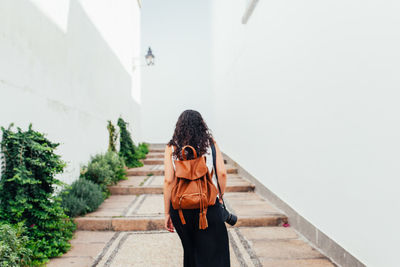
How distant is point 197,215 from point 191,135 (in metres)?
0.54

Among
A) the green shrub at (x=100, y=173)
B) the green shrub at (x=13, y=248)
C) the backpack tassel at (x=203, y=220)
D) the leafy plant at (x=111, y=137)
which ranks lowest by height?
the green shrub at (x=13, y=248)

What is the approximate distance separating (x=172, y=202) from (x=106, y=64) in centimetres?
501

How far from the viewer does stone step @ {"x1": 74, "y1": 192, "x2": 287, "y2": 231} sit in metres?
3.44

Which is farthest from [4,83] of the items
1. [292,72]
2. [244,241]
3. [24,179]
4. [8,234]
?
[292,72]

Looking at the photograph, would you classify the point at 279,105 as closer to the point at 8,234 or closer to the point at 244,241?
the point at 244,241

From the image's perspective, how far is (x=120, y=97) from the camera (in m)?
7.17

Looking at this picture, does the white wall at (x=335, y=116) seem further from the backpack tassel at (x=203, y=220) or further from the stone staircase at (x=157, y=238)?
the backpack tassel at (x=203, y=220)

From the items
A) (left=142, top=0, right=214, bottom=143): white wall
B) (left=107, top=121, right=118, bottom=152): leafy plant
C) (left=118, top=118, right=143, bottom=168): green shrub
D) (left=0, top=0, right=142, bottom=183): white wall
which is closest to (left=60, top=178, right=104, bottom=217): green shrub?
(left=0, top=0, right=142, bottom=183): white wall

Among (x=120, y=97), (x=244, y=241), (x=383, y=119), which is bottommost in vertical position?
(x=244, y=241)

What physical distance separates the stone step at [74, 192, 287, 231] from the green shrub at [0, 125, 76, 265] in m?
0.63

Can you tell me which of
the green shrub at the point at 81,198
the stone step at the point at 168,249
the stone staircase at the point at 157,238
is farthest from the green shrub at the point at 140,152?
the stone step at the point at 168,249

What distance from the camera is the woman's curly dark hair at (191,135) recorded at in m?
1.86

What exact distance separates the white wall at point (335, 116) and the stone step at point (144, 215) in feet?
1.10

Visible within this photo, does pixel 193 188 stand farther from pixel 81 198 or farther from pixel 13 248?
pixel 81 198
